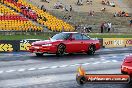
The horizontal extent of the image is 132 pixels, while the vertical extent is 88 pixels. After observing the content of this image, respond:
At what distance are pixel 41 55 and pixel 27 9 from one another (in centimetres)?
2344

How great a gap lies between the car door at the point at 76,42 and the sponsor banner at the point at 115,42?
444 inches

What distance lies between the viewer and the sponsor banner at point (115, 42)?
37.1 m

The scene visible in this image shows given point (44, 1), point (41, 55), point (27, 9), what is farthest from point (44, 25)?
point (41, 55)

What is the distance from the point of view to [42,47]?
928 inches

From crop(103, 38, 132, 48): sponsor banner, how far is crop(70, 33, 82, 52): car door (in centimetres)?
1128

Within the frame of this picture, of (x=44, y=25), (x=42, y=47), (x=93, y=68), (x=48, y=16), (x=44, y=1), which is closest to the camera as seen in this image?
(x=93, y=68)

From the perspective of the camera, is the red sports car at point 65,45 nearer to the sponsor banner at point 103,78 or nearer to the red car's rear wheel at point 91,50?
the red car's rear wheel at point 91,50

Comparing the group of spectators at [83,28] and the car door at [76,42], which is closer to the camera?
the car door at [76,42]

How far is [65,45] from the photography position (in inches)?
Result: 958

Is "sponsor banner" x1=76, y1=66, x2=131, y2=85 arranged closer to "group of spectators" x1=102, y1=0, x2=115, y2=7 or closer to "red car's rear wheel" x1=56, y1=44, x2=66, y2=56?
"red car's rear wheel" x1=56, y1=44, x2=66, y2=56

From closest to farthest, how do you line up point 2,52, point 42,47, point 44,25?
1. point 42,47
2. point 2,52
3. point 44,25

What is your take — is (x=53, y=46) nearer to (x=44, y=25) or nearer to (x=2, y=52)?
(x=2, y=52)

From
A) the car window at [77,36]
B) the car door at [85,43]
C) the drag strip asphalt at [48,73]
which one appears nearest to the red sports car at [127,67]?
the drag strip asphalt at [48,73]

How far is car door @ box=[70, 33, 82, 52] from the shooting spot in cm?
2495
